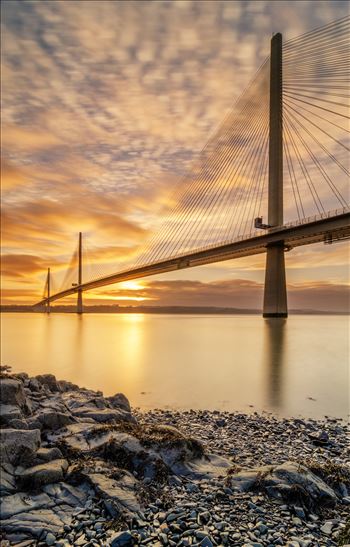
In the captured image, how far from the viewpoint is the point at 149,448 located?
5184 mm

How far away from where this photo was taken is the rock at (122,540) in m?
3.40

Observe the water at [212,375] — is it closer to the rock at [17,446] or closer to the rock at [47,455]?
the rock at [47,455]

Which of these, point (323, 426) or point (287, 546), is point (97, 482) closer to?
point (287, 546)

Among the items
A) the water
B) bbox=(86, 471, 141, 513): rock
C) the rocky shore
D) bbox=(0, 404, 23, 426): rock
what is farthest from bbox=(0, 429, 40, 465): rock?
the water

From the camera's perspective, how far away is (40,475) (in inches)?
169

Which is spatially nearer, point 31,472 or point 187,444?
point 31,472

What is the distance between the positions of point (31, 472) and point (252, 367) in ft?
44.9

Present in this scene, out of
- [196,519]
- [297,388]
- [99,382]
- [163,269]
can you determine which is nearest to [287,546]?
[196,519]

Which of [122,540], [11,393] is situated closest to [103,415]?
[11,393]

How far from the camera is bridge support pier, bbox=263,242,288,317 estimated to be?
136 feet

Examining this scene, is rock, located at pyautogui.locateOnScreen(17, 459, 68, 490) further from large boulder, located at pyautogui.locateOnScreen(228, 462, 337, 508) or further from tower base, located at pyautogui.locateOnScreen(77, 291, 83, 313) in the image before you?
tower base, located at pyautogui.locateOnScreen(77, 291, 83, 313)

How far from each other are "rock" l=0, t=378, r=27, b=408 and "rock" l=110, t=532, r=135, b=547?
11.1 ft

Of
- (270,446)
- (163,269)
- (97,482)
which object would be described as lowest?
(270,446)

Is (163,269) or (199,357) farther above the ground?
(163,269)
